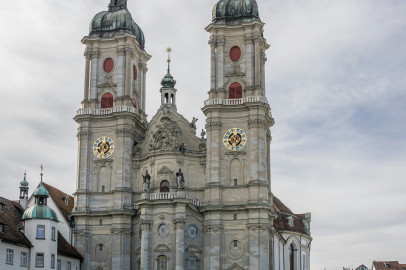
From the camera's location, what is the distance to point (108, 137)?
253 feet

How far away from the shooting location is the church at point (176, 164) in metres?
70.3

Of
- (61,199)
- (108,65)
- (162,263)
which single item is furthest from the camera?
(61,199)

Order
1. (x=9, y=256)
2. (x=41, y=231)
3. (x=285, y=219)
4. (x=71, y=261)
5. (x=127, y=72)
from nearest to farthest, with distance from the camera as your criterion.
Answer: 1. (x=9, y=256)
2. (x=41, y=231)
3. (x=71, y=261)
4. (x=127, y=72)
5. (x=285, y=219)

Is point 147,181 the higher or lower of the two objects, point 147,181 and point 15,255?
the higher

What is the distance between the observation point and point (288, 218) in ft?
300

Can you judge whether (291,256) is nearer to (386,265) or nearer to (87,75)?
(87,75)

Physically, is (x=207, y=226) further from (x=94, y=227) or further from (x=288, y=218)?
(x=288, y=218)

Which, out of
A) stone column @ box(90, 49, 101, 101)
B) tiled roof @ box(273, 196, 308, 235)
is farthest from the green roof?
tiled roof @ box(273, 196, 308, 235)

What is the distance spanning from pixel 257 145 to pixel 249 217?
716cm

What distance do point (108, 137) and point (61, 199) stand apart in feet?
33.1

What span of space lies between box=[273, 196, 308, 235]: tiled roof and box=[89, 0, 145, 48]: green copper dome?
27.8 m

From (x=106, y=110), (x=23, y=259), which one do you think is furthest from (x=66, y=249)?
(x=106, y=110)

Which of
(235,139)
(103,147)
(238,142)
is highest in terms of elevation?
(235,139)

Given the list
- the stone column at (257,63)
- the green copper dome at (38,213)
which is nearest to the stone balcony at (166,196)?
the green copper dome at (38,213)
